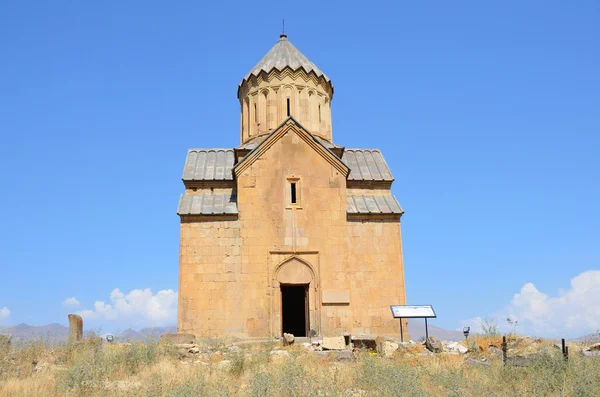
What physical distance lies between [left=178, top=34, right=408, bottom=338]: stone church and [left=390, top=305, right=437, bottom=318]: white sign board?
1013mm

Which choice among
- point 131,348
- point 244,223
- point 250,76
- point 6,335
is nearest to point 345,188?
point 244,223

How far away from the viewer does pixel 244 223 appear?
13.8m

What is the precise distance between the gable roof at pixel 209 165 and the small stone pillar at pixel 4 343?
5832 millimetres

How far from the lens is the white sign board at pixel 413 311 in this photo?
1240 cm

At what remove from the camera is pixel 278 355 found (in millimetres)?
9891

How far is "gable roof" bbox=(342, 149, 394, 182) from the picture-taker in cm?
1555

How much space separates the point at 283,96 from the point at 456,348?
8.74 meters

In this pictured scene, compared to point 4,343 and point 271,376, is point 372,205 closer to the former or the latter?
point 271,376

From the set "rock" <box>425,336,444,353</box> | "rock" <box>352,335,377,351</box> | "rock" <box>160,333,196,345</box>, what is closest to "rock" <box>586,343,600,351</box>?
"rock" <box>425,336,444,353</box>

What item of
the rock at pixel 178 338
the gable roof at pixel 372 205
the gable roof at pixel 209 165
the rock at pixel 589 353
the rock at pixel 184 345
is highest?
the gable roof at pixel 209 165

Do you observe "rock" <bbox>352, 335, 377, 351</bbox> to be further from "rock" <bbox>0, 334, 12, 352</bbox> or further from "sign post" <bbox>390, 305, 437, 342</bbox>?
"rock" <bbox>0, 334, 12, 352</bbox>

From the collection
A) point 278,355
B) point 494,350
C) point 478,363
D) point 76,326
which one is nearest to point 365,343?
point 494,350

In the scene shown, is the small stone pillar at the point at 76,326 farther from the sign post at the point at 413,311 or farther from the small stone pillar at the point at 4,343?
the sign post at the point at 413,311

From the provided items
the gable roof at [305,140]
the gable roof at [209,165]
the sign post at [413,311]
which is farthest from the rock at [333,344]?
the gable roof at [209,165]
